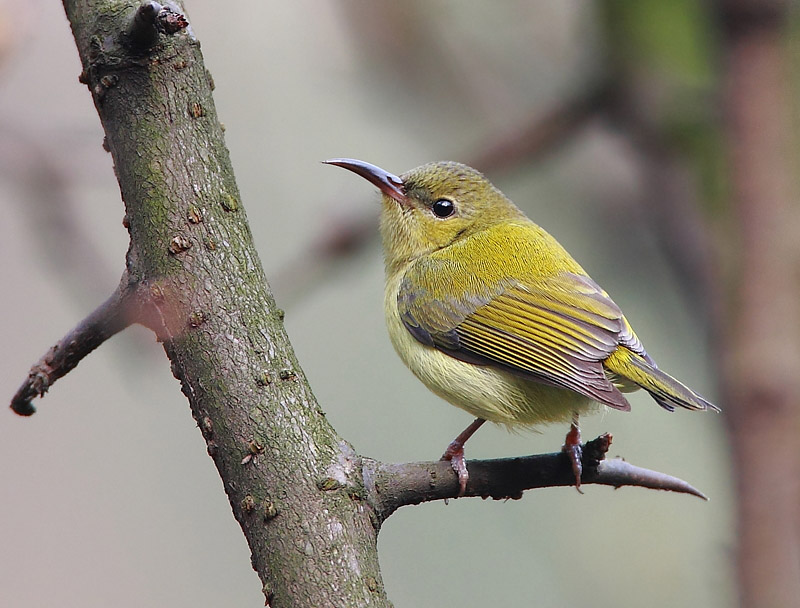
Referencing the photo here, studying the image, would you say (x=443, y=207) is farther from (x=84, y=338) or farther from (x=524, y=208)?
(x=524, y=208)

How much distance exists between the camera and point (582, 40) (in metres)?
5.41

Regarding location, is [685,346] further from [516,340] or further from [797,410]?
[516,340]

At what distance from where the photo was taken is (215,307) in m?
1.77

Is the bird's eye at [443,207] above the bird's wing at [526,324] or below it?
above

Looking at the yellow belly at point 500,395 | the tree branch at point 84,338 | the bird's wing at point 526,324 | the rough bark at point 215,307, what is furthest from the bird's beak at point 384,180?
the tree branch at point 84,338

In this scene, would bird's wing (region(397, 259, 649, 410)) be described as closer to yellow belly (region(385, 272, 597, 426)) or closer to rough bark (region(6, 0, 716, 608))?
yellow belly (region(385, 272, 597, 426))

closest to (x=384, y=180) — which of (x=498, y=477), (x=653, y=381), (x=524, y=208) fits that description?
(x=653, y=381)

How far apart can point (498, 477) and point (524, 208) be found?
15.0 ft

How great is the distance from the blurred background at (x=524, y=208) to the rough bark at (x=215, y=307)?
1666 millimetres

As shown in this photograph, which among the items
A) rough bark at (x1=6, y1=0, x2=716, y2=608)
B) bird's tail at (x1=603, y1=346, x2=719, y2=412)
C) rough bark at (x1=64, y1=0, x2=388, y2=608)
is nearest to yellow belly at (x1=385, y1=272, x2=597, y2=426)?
bird's tail at (x1=603, y1=346, x2=719, y2=412)

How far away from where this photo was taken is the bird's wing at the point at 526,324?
112 inches

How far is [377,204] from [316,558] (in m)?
2.38

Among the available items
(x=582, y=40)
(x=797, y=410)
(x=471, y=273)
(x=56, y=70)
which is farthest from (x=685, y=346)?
(x=56, y=70)

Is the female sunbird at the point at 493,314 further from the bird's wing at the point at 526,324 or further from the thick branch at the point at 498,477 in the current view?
the thick branch at the point at 498,477
